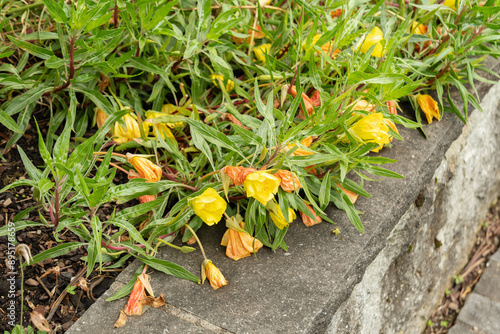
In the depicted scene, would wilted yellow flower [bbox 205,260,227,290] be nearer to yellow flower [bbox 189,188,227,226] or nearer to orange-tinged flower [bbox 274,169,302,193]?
yellow flower [bbox 189,188,227,226]

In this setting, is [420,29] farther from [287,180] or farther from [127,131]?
[127,131]

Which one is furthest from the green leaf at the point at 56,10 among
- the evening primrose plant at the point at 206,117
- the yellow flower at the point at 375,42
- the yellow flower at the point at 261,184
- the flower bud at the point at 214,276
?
the yellow flower at the point at 375,42

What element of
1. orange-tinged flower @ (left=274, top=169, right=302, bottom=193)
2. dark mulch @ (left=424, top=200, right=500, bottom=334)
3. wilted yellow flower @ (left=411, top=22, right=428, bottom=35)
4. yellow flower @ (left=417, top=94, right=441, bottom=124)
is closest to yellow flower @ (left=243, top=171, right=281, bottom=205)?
orange-tinged flower @ (left=274, top=169, right=302, bottom=193)

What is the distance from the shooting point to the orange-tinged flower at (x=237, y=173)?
123 cm

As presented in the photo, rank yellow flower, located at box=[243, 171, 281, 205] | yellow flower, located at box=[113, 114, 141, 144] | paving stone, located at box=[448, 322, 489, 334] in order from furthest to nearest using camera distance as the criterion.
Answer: paving stone, located at box=[448, 322, 489, 334] < yellow flower, located at box=[113, 114, 141, 144] < yellow flower, located at box=[243, 171, 281, 205]

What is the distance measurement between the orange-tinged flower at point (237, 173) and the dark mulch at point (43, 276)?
43cm

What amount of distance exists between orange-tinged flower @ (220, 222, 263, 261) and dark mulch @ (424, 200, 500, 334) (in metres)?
1.28

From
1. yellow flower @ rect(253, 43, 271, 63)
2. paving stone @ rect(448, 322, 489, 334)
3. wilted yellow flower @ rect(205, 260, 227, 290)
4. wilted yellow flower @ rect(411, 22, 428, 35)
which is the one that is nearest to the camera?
wilted yellow flower @ rect(205, 260, 227, 290)

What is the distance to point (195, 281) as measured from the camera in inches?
51.4

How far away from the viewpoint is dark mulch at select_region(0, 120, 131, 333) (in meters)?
1.25

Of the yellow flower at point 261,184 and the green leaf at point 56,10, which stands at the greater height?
the green leaf at point 56,10

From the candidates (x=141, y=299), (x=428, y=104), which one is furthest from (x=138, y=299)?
(x=428, y=104)

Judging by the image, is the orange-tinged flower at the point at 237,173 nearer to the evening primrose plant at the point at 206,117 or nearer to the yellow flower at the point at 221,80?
the evening primrose plant at the point at 206,117

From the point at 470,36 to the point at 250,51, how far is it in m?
0.80
